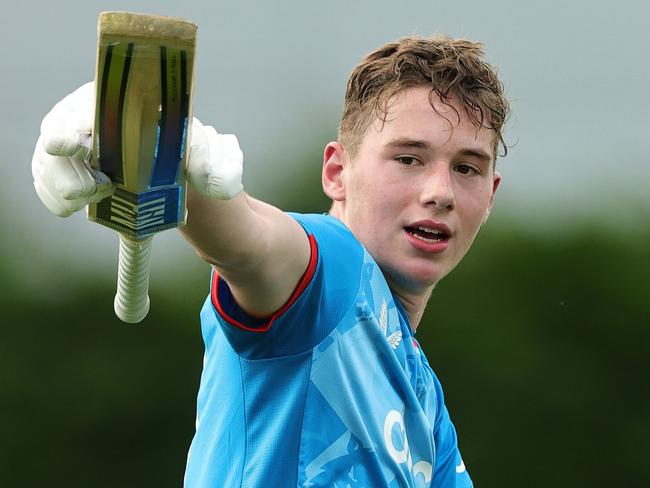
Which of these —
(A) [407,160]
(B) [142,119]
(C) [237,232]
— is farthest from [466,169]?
(B) [142,119]

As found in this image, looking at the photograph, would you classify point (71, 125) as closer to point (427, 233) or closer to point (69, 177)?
point (69, 177)

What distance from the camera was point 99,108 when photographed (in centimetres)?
224

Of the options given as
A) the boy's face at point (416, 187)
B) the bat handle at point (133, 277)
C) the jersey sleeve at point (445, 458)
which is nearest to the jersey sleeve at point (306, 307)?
the bat handle at point (133, 277)

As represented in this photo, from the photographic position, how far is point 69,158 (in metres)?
2.27

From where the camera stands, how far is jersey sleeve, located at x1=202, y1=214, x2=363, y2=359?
116 inches

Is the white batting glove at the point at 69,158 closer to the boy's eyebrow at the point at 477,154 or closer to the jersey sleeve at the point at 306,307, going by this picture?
the jersey sleeve at the point at 306,307

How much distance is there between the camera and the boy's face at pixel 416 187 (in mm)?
3562

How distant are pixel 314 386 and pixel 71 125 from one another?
1097 mm

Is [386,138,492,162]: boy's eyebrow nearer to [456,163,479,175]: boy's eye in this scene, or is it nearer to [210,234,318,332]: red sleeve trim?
[456,163,479,175]: boy's eye

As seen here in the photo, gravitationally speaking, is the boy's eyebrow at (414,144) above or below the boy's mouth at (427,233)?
above

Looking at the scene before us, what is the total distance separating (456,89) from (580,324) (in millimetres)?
14108

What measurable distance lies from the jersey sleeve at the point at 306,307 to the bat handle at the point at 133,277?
10.4 inches

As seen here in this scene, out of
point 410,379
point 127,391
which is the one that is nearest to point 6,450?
point 127,391

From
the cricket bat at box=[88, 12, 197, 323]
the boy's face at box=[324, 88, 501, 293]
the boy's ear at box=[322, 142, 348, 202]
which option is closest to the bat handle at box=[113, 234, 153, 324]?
the cricket bat at box=[88, 12, 197, 323]
